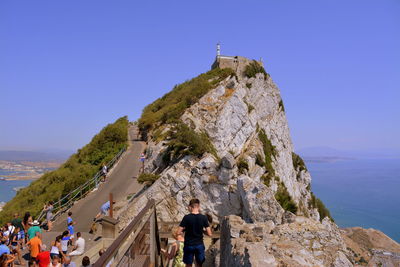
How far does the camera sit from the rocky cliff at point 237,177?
5816 millimetres

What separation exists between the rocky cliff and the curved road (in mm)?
1697

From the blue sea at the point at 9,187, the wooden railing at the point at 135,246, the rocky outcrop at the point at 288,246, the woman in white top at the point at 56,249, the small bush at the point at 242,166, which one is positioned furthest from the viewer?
the blue sea at the point at 9,187

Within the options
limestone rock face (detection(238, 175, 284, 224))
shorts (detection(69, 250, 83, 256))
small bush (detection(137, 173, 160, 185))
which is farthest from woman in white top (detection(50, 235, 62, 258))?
limestone rock face (detection(238, 175, 284, 224))

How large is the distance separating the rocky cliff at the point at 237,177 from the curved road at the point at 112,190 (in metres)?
1.70

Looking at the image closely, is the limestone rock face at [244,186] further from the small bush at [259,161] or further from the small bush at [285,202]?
the small bush at [285,202]

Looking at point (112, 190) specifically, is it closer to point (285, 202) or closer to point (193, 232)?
point (285, 202)

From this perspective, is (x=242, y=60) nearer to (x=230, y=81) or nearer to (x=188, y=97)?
(x=230, y=81)

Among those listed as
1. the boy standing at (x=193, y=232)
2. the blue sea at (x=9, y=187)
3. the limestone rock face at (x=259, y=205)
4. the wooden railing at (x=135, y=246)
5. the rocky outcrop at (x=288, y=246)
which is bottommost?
the blue sea at (x=9, y=187)

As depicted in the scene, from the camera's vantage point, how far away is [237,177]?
1702 cm

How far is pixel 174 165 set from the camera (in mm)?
17578

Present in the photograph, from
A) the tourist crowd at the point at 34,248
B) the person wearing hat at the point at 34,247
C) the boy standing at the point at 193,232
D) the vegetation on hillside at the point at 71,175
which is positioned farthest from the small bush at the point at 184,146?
the boy standing at the point at 193,232

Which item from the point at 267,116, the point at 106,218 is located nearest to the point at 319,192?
the point at 267,116

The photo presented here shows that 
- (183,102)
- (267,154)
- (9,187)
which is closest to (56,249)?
(183,102)

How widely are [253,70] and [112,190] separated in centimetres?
2219
